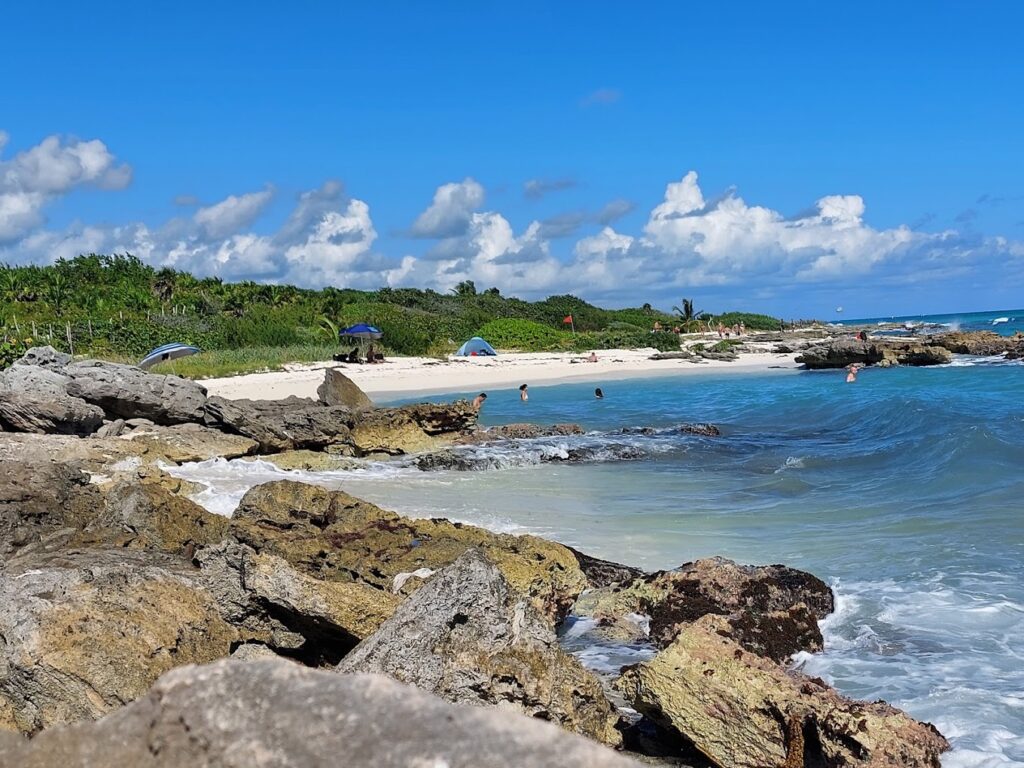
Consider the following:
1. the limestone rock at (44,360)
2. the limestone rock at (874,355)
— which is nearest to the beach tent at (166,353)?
the limestone rock at (44,360)

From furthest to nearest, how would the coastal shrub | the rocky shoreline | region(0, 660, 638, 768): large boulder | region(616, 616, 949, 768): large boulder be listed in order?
1. the coastal shrub
2. region(616, 616, 949, 768): large boulder
3. the rocky shoreline
4. region(0, 660, 638, 768): large boulder

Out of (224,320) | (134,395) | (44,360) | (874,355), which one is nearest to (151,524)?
(134,395)

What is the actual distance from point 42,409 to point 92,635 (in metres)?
12.6

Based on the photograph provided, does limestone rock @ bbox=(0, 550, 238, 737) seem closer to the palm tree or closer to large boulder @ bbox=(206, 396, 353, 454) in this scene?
large boulder @ bbox=(206, 396, 353, 454)

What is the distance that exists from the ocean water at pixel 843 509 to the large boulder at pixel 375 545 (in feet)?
2.07

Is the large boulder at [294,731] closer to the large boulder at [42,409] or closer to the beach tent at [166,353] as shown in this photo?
the large boulder at [42,409]

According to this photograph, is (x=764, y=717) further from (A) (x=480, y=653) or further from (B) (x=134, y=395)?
(B) (x=134, y=395)

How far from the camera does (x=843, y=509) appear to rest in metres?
12.8

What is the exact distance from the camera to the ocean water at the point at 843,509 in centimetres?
653

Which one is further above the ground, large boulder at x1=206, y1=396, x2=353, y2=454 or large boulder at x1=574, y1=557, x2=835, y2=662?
large boulder at x1=206, y1=396, x2=353, y2=454

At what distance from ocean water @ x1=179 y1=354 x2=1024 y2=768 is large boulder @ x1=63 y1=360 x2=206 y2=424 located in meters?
3.22

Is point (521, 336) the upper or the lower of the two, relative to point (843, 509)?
upper

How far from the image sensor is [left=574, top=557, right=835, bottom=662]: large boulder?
22.3ft

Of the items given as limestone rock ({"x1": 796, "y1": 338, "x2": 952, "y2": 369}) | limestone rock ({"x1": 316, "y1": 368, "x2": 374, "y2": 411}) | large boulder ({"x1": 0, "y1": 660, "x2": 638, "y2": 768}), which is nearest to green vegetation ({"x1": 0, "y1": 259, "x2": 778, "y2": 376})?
limestone rock ({"x1": 316, "y1": 368, "x2": 374, "y2": 411})
